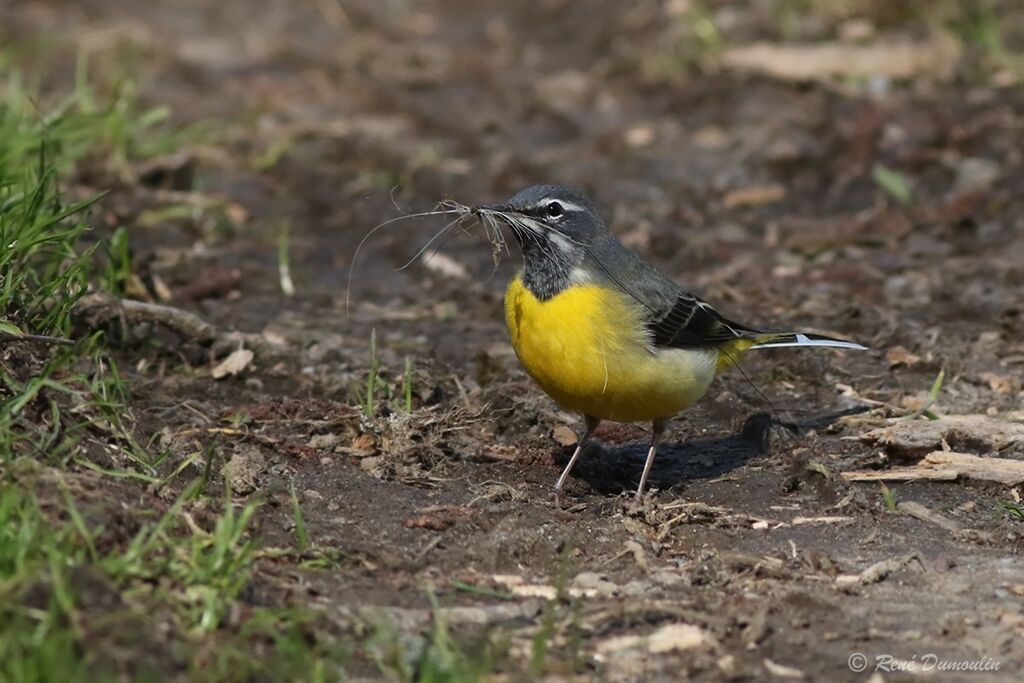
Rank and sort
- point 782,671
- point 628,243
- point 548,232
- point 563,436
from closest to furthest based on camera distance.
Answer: point 782,671 < point 548,232 < point 563,436 < point 628,243

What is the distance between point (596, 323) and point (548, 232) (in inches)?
23.2

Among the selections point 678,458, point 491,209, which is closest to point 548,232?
point 491,209

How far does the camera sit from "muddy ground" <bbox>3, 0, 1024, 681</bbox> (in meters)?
5.60

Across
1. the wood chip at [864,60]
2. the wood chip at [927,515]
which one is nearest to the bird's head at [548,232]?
the wood chip at [927,515]

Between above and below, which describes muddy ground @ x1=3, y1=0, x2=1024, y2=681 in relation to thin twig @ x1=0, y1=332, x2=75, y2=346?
below

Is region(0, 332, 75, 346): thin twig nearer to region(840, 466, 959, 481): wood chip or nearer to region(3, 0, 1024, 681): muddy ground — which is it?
region(3, 0, 1024, 681): muddy ground

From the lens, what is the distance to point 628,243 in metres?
11.1

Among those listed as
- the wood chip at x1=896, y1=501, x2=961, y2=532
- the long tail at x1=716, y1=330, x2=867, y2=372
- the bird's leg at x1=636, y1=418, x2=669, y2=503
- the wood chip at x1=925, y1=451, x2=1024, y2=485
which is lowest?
the bird's leg at x1=636, y1=418, x2=669, y2=503

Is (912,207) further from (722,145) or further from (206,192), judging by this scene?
(206,192)

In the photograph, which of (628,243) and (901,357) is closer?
(901,357)

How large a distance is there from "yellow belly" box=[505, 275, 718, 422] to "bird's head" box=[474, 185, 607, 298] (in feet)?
0.37

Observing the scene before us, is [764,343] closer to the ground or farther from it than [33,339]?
closer to the ground

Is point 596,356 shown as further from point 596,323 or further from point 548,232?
point 548,232

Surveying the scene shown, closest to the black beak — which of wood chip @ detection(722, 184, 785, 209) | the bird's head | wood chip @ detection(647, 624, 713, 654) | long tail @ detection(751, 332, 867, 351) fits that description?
the bird's head
